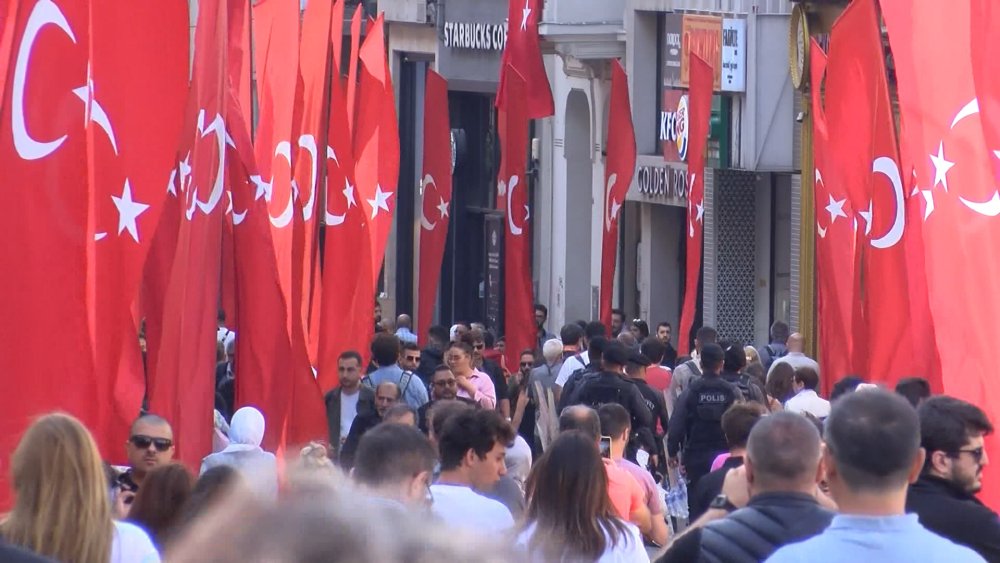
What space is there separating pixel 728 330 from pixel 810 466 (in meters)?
21.4

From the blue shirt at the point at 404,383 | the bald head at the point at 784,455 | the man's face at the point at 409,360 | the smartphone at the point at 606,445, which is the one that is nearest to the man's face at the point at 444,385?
the blue shirt at the point at 404,383

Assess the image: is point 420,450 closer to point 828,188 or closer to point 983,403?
point 983,403

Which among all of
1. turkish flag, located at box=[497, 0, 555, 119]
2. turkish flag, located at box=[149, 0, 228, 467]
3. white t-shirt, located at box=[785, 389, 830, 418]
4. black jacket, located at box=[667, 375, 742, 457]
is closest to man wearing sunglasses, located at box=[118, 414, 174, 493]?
turkish flag, located at box=[149, 0, 228, 467]

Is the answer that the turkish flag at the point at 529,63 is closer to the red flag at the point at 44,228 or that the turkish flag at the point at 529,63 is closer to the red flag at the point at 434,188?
the red flag at the point at 434,188

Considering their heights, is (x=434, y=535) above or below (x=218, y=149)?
below

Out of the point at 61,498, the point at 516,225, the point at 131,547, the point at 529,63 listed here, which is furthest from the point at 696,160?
the point at 61,498

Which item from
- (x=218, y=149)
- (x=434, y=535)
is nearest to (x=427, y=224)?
(x=218, y=149)

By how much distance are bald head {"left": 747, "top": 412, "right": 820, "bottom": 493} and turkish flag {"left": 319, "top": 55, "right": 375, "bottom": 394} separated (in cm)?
887

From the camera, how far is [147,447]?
6.99 m

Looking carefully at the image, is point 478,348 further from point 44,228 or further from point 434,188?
point 44,228

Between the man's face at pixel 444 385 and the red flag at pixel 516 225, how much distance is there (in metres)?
5.29

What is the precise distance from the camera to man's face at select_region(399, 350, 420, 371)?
43.0ft

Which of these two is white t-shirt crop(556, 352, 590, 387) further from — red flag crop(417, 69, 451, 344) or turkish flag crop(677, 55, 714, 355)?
red flag crop(417, 69, 451, 344)

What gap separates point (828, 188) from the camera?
11547 mm
